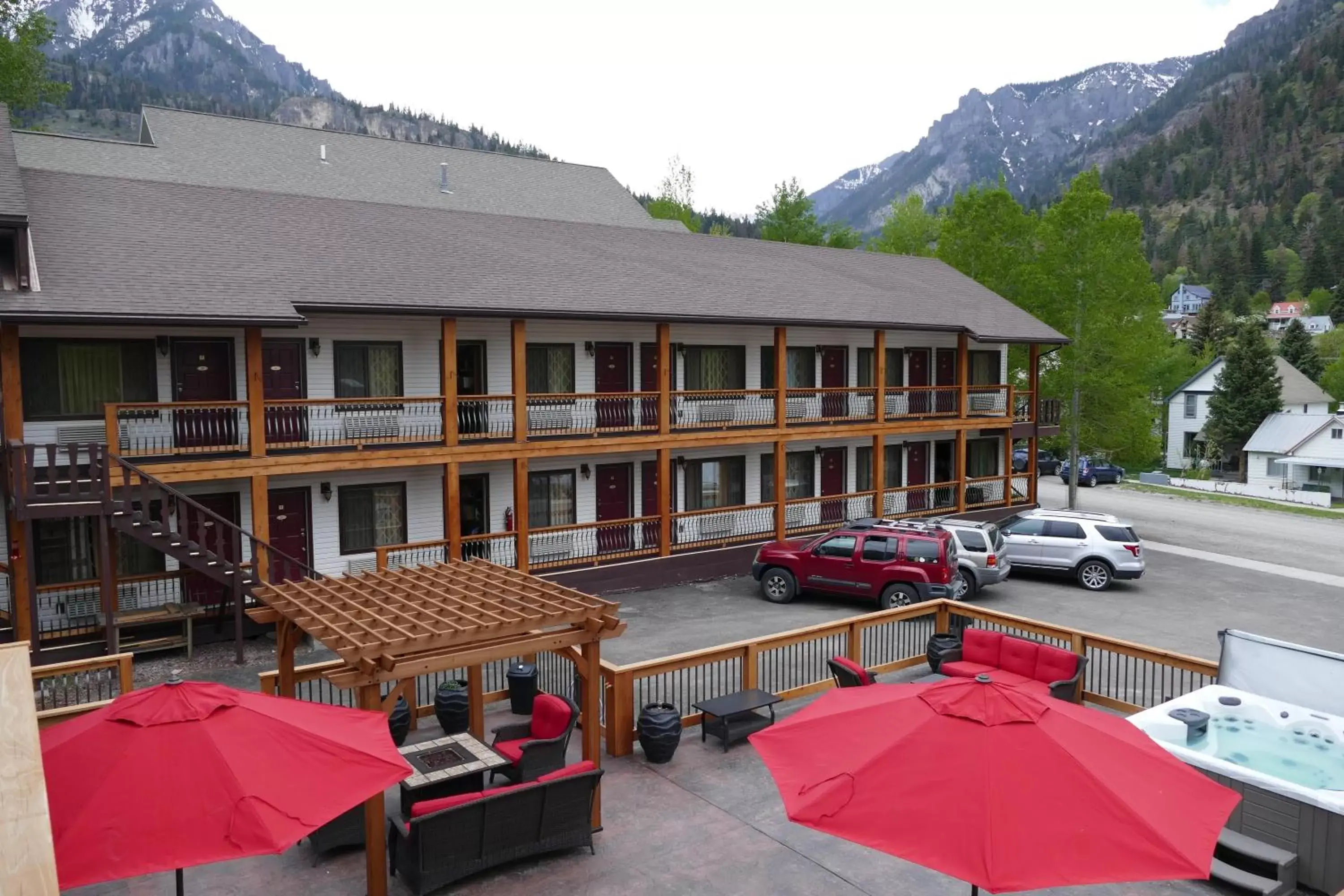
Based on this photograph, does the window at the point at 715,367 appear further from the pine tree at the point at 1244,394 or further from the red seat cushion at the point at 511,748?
the pine tree at the point at 1244,394

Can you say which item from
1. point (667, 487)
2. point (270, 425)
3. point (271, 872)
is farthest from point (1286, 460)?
point (271, 872)

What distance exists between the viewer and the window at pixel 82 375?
16.9 metres

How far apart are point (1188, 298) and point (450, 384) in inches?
6956

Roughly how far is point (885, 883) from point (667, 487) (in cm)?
1440

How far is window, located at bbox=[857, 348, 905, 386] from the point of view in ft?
93.5

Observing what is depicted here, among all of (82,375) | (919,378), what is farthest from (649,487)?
(82,375)

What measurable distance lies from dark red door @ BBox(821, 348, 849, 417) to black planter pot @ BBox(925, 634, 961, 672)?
11955 mm

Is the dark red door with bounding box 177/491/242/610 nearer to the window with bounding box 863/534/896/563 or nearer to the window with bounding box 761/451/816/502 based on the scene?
the window with bounding box 863/534/896/563

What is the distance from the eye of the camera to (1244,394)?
63.2m

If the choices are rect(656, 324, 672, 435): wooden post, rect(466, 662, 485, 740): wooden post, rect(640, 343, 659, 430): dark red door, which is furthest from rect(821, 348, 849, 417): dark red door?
rect(466, 662, 485, 740): wooden post

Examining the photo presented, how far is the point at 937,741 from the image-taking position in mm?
6488

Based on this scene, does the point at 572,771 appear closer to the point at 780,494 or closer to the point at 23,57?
the point at 780,494

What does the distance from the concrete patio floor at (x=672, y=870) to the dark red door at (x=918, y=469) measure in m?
19.7

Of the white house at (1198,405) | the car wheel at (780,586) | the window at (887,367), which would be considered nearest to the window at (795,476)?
the window at (887,367)
